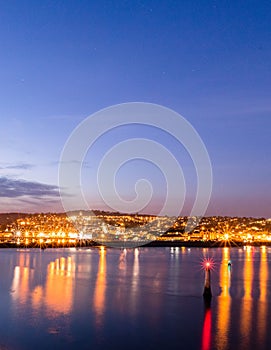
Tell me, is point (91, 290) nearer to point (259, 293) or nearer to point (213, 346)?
point (259, 293)

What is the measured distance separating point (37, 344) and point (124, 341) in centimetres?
286

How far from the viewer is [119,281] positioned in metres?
35.3

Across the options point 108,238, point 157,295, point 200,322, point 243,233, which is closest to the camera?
point 200,322

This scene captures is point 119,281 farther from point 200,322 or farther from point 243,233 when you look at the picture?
point 243,233

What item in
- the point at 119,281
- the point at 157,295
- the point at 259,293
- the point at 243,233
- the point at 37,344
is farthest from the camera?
the point at 243,233

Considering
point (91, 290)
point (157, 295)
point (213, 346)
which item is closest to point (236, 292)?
point (157, 295)

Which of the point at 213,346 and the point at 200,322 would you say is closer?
the point at 213,346

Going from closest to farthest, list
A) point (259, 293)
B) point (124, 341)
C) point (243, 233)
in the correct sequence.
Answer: point (124, 341) < point (259, 293) < point (243, 233)

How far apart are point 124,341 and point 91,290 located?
43.7 ft

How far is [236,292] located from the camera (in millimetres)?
29344

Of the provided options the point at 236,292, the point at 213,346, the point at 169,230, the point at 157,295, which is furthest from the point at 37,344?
the point at 169,230

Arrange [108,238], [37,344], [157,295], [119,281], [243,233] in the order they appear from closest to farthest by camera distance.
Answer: [37,344]
[157,295]
[119,281]
[108,238]
[243,233]

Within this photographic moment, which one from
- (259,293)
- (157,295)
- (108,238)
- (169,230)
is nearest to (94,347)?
(157,295)

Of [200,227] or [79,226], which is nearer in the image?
[79,226]
